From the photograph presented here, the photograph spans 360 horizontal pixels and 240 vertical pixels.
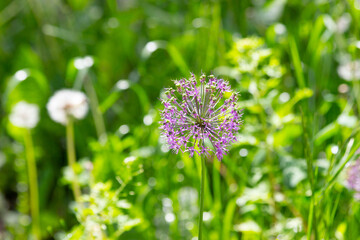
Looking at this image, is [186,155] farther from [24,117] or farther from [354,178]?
[24,117]

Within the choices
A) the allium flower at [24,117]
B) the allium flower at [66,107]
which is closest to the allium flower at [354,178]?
the allium flower at [66,107]

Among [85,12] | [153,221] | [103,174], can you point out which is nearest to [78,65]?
[103,174]

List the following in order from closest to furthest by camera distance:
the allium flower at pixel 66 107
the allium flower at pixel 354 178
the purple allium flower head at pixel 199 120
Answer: the purple allium flower head at pixel 199 120 → the allium flower at pixel 354 178 → the allium flower at pixel 66 107

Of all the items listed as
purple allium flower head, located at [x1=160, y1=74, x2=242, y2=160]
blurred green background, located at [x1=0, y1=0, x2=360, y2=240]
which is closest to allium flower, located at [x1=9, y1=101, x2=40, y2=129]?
blurred green background, located at [x1=0, y1=0, x2=360, y2=240]

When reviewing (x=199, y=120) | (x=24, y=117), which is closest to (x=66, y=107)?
(x=24, y=117)

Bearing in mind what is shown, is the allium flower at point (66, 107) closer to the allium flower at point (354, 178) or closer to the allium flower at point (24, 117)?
the allium flower at point (24, 117)

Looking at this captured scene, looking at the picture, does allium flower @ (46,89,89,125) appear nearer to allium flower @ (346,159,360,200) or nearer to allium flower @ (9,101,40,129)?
allium flower @ (9,101,40,129)
